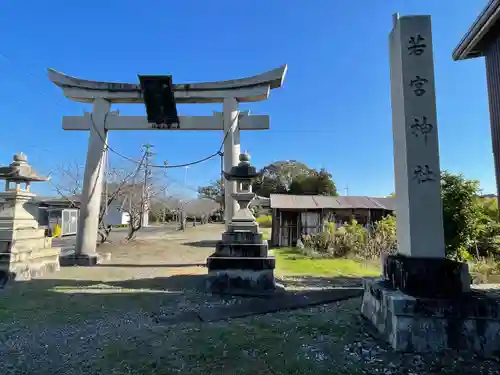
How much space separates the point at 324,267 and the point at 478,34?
6853 mm

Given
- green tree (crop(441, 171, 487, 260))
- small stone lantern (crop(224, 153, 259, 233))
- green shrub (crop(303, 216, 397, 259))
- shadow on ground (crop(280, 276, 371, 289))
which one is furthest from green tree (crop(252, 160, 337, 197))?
small stone lantern (crop(224, 153, 259, 233))

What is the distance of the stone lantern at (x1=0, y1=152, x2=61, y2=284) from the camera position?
651 centimetres

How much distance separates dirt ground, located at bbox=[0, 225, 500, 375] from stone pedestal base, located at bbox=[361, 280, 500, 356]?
0.44 ft

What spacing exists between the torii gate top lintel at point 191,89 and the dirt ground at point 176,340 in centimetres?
572

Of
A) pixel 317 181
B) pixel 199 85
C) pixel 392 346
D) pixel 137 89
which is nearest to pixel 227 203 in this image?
pixel 199 85

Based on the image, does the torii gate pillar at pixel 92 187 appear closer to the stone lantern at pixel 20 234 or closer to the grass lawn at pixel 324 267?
the stone lantern at pixel 20 234

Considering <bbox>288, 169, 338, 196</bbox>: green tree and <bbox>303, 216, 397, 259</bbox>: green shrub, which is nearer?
<bbox>303, 216, 397, 259</bbox>: green shrub

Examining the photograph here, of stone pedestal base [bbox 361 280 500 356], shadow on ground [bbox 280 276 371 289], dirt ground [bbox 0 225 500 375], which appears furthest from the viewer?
shadow on ground [bbox 280 276 371 289]

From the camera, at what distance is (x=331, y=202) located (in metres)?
16.5

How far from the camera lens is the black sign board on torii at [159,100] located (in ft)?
27.3

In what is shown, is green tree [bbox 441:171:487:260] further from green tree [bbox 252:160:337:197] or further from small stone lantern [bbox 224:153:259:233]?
green tree [bbox 252:160:337:197]

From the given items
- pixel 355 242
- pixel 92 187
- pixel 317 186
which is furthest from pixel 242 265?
pixel 317 186

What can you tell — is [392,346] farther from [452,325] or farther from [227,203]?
[227,203]

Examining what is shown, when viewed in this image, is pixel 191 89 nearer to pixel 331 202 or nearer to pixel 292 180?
pixel 331 202
